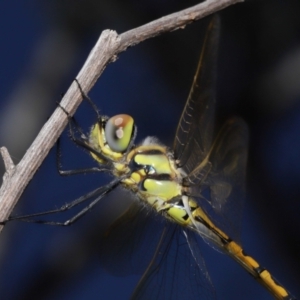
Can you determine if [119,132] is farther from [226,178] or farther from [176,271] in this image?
[176,271]

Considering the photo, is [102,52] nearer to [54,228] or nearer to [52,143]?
Answer: [52,143]

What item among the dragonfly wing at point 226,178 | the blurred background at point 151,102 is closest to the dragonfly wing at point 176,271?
the dragonfly wing at point 226,178

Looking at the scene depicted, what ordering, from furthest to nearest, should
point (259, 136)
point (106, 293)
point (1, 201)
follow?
point (259, 136) → point (106, 293) → point (1, 201)

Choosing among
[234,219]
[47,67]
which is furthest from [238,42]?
[234,219]

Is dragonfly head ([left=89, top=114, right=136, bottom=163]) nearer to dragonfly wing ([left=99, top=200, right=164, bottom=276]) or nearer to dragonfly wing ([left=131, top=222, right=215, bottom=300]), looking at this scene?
dragonfly wing ([left=99, top=200, right=164, bottom=276])

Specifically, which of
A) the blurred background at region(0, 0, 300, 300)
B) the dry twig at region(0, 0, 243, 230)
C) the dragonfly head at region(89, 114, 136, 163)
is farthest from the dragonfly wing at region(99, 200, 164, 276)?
the dry twig at region(0, 0, 243, 230)

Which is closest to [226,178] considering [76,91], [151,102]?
[76,91]
